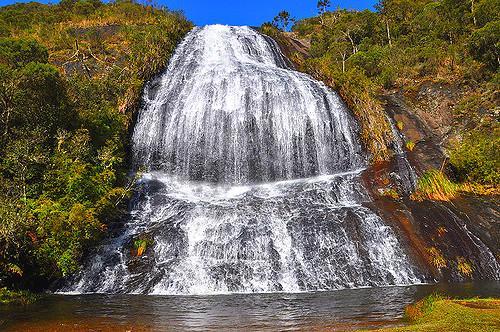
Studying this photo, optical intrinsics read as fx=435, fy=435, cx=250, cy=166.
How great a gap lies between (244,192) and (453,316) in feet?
55.4

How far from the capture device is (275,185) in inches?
1014

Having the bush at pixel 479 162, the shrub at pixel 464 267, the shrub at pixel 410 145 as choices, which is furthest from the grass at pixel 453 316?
the shrub at pixel 410 145

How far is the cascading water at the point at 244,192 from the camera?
16719 mm

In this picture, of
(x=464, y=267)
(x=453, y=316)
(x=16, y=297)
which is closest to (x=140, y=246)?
(x=16, y=297)

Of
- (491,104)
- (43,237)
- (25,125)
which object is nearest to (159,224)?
(43,237)

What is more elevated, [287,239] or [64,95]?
[64,95]

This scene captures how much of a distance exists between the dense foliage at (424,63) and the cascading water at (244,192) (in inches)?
72.8

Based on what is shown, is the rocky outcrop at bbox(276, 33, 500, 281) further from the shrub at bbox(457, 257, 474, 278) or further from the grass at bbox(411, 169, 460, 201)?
the grass at bbox(411, 169, 460, 201)

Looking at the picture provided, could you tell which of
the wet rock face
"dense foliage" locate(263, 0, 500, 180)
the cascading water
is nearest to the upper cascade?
the cascading water

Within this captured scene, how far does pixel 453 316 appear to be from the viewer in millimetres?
8492

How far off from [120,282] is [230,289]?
13.6ft

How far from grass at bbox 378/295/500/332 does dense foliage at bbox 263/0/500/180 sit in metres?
17.4

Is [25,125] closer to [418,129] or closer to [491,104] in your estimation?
[418,129]

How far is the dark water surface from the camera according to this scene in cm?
982
